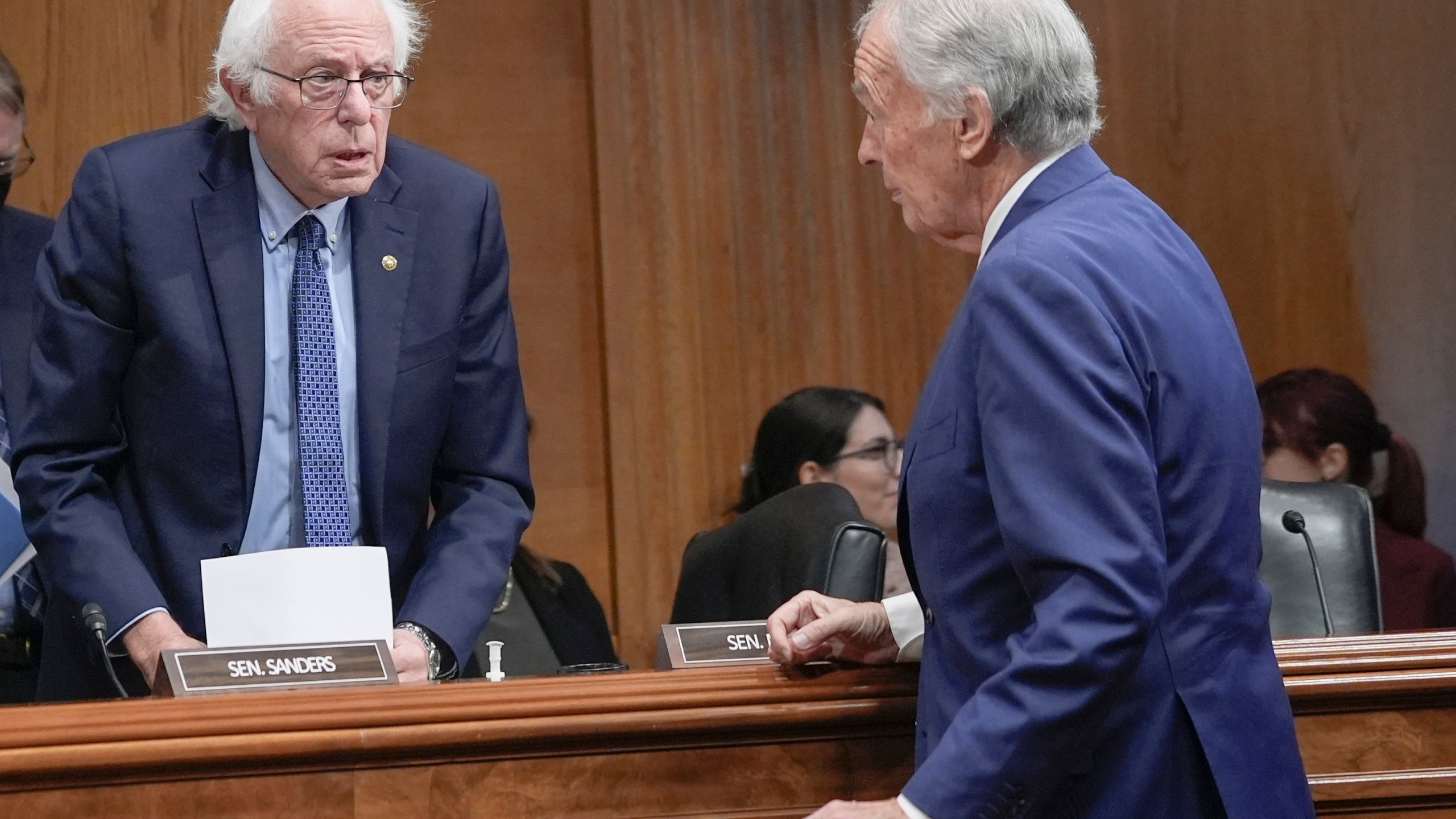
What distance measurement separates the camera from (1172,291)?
1.44 metres

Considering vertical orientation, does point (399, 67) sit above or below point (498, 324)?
above

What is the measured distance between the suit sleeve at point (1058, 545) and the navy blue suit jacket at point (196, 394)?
0.93 metres

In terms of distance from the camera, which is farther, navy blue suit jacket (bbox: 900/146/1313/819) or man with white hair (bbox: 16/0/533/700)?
man with white hair (bbox: 16/0/533/700)

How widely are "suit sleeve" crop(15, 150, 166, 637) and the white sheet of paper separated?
25 cm

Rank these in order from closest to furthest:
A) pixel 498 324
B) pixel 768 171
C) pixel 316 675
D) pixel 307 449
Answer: pixel 316 675, pixel 307 449, pixel 498 324, pixel 768 171

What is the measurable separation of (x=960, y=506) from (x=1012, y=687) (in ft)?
0.60

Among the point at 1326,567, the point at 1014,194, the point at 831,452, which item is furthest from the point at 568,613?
the point at 1014,194

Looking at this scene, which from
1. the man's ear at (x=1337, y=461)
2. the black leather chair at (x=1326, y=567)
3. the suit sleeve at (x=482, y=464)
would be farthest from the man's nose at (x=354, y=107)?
the man's ear at (x=1337, y=461)

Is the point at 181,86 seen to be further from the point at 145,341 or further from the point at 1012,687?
the point at 1012,687

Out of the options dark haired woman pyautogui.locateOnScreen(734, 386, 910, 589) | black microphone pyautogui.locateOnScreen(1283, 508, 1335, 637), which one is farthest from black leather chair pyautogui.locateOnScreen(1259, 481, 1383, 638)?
dark haired woman pyautogui.locateOnScreen(734, 386, 910, 589)

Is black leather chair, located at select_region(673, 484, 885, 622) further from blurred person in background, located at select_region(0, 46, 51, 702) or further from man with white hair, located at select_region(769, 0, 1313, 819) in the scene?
blurred person in background, located at select_region(0, 46, 51, 702)

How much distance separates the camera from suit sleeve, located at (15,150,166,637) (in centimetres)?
206

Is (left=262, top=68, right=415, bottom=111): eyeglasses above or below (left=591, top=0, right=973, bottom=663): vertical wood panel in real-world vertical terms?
above

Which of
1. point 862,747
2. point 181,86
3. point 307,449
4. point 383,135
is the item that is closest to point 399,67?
point 383,135
